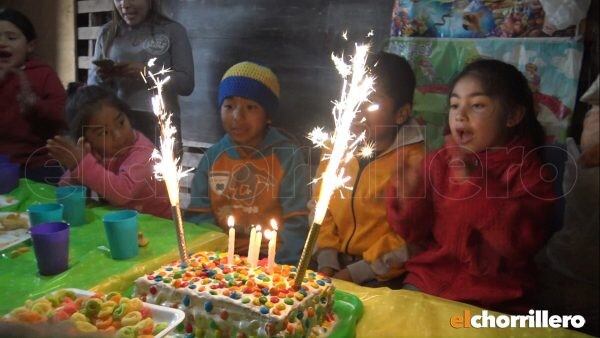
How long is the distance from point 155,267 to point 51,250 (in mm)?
353

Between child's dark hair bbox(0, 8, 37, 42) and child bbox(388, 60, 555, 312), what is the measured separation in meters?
2.25

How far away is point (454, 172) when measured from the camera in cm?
193

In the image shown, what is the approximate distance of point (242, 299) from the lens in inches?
59.7

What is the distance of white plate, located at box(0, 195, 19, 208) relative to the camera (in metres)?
2.43

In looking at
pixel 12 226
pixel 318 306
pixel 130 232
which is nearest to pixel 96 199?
pixel 12 226

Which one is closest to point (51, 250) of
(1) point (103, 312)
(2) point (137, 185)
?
(1) point (103, 312)

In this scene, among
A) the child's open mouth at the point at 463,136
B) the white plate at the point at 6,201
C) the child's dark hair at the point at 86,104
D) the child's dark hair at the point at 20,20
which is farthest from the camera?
the child's dark hair at the point at 20,20

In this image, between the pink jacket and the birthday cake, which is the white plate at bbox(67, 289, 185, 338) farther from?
the pink jacket

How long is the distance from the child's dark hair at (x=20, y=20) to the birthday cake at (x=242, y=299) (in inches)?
75.9

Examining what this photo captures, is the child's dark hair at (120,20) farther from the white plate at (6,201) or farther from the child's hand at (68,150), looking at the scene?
the white plate at (6,201)

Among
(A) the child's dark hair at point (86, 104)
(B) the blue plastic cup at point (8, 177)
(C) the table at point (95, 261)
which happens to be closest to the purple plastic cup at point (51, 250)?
(C) the table at point (95, 261)

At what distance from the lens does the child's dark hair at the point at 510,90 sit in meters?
1.78

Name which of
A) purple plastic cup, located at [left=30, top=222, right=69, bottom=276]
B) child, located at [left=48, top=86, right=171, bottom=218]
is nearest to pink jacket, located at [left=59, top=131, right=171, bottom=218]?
child, located at [left=48, top=86, right=171, bottom=218]

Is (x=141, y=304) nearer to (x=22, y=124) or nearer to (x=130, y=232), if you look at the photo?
(x=130, y=232)
